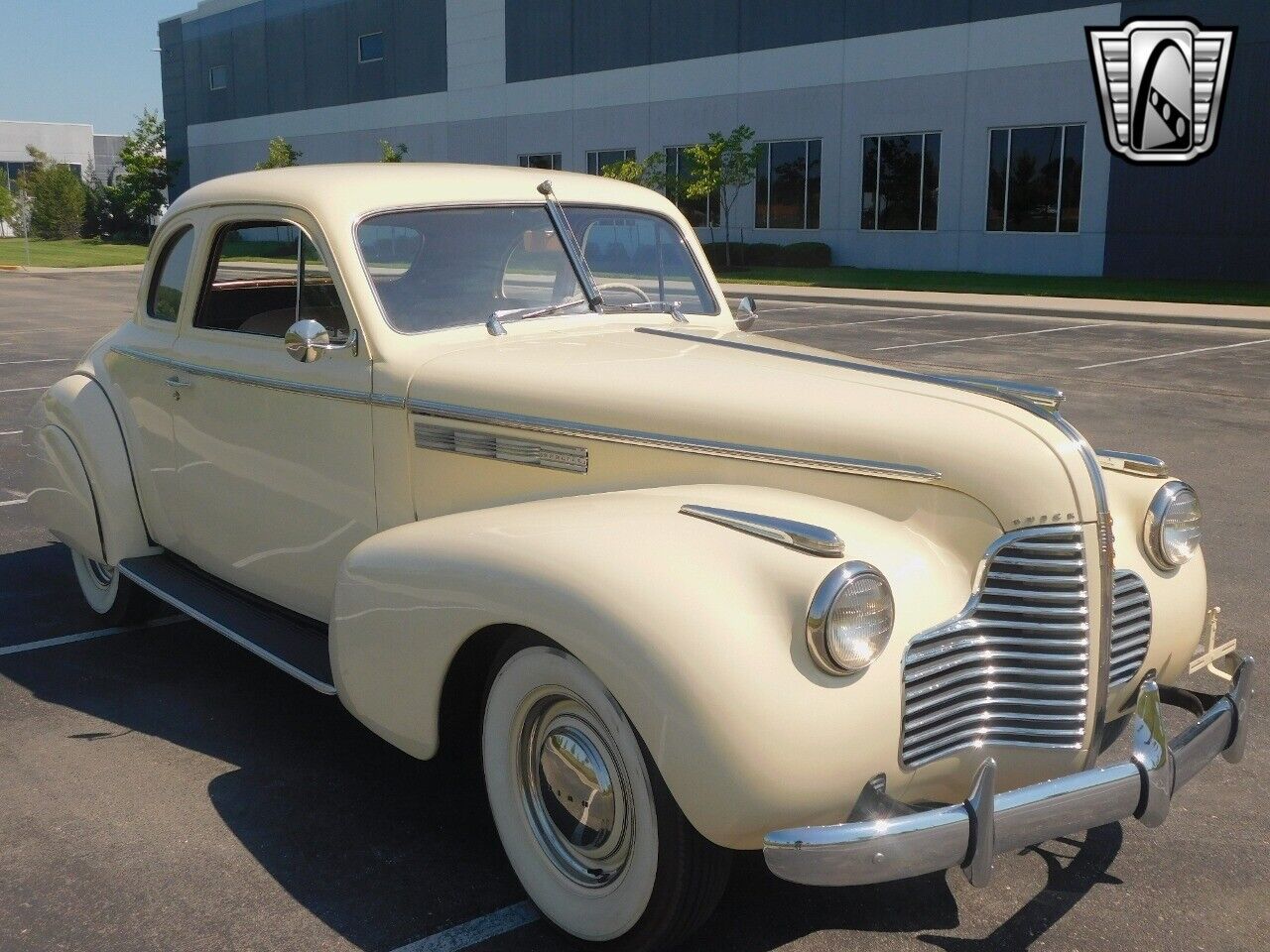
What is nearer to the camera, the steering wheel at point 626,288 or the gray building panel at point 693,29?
the steering wheel at point 626,288

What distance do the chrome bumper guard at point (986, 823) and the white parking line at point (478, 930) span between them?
892 mm

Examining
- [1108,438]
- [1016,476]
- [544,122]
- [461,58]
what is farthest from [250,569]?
[461,58]

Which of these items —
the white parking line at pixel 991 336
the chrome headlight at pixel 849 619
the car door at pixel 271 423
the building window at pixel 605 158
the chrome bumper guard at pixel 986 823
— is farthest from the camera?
the building window at pixel 605 158

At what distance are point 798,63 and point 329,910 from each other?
30739mm

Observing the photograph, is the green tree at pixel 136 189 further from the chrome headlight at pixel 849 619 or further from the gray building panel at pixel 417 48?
the chrome headlight at pixel 849 619

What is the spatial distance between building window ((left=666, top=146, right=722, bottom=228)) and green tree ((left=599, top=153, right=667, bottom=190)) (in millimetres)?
263

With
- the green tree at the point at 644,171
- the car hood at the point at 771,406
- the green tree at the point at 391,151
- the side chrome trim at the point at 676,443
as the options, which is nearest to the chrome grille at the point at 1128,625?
the car hood at the point at 771,406

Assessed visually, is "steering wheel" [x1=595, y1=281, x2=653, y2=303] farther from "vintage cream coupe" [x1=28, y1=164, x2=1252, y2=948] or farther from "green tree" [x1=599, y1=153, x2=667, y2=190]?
"green tree" [x1=599, y1=153, x2=667, y2=190]

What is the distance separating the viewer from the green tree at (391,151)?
3925 cm

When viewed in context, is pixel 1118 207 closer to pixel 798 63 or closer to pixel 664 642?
pixel 798 63

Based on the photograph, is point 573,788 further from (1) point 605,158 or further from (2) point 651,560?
(1) point 605,158

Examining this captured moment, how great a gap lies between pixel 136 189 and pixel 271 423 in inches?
2064

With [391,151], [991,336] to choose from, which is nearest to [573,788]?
[991,336]

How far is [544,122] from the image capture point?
125 feet
